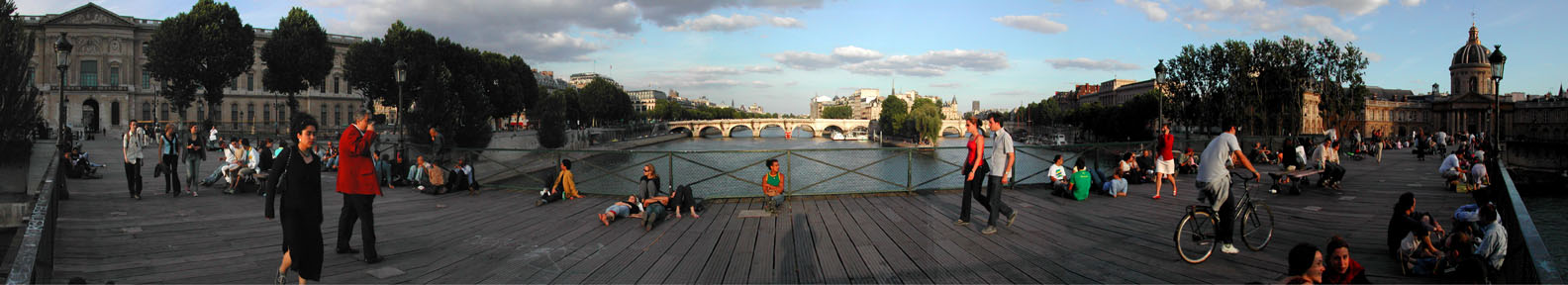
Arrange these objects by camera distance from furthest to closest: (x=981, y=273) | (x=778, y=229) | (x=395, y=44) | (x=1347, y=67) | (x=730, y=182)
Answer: (x=395, y=44)
(x=1347, y=67)
(x=730, y=182)
(x=778, y=229)
(x=981, y=273)

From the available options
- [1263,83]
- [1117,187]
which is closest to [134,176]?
[1117,187]

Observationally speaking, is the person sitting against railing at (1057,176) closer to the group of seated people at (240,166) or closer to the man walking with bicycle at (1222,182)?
the man walking with bicycle at (1222,182)

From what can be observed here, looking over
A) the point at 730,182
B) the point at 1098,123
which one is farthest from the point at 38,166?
the point at 1098,123

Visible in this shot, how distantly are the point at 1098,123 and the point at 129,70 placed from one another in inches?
3372

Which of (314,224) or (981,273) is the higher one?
(314,224)

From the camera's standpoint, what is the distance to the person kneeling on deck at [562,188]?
9914mm

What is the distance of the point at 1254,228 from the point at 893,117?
9881 centimetres

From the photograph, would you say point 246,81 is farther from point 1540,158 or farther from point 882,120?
A: point 1540,158

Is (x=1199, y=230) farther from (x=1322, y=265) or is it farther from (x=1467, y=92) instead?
(x=1467, y=92)

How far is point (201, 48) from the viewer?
36.8 meters

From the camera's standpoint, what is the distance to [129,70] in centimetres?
5366

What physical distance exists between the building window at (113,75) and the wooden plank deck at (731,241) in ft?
203

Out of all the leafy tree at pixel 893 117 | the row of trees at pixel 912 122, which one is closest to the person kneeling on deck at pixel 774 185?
the row of trees at pixel 912 122

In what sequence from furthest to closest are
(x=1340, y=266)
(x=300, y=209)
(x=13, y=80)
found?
1. (x=13, y=80)
2. (x=300, y=209)
3. (x=1340, y=266)
